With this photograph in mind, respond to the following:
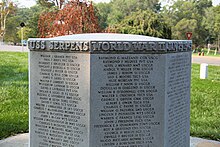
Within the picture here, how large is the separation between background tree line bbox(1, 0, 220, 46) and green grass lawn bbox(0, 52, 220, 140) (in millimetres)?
3754

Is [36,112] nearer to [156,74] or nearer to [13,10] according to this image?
[156,74]

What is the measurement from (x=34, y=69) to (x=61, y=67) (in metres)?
0.49

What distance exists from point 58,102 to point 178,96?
5.64 ft

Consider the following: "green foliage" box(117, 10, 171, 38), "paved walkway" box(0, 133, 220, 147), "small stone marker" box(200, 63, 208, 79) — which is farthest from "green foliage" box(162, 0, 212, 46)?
"paved walkway" box(0, 133, 220, 147)

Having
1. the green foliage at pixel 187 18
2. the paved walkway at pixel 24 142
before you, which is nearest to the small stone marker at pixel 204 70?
the paved walkway at pixel 24 142

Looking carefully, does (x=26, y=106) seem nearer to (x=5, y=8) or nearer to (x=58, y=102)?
(x=58, y=102)

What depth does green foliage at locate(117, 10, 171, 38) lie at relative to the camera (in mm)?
21995

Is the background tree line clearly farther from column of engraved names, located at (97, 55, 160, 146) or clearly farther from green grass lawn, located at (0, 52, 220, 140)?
column of engraved names, located at (97, 55, 160, 146)

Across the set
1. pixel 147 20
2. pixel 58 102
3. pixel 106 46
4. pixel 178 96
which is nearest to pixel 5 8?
pixel 147 20

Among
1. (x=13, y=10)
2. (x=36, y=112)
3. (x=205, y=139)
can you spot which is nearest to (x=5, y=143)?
(x=36, y=112)

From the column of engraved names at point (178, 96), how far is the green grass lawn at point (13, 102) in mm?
4370

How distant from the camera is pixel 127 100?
14.6ft

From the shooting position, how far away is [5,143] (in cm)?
694

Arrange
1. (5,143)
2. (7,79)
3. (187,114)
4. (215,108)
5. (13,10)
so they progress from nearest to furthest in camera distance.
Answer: (187,114), (5,143), (215,108), (7,79), (13,10)
